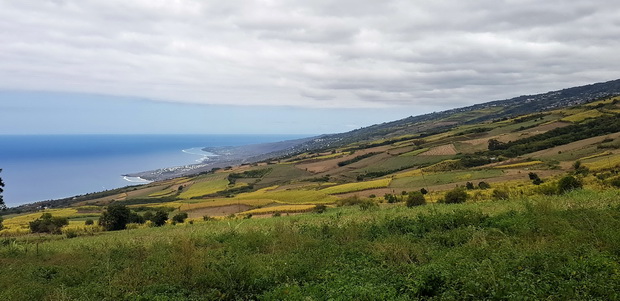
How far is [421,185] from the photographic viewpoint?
49.4m

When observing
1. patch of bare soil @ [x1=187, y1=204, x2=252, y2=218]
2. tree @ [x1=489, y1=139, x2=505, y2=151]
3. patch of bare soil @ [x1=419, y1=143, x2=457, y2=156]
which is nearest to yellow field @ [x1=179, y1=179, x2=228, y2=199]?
patch of bare soil @ [x1=187, y1=204, x2=252, y2=218]

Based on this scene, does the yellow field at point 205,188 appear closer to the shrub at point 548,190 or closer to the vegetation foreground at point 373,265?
the shrub at point 548,190

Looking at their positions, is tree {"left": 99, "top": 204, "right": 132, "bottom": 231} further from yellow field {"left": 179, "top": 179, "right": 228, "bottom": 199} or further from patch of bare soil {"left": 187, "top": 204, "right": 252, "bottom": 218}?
yellow field {"left": 179, "top": 179, "right": 228, "bottom": 199}

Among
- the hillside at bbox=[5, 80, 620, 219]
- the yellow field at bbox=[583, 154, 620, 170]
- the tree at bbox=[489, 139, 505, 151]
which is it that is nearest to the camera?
the yellow field at bbox=[583, 154, 620, 170]

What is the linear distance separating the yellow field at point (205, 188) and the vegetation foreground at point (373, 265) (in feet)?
236

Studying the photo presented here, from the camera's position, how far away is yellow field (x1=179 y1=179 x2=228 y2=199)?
85.4 meters

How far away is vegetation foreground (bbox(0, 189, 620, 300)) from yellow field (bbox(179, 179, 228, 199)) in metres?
72.1

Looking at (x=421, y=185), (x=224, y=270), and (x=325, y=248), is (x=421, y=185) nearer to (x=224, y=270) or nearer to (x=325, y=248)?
(x=325, y=248)

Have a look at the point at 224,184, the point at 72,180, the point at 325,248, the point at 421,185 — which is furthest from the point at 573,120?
the point at 72,180

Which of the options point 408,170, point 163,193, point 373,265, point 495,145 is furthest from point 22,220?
point 495,145

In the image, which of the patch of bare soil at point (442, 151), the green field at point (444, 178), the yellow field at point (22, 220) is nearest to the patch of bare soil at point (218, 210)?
the yellow field at point (22, 220)

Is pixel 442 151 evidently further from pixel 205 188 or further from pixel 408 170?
pixel 205 188

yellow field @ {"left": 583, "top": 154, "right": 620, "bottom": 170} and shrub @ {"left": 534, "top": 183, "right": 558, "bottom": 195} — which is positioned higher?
shrub @ {"left": 534, "top": 183, "right": 558, "bottom": 195}

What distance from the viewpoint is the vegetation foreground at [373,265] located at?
24.9 feet
